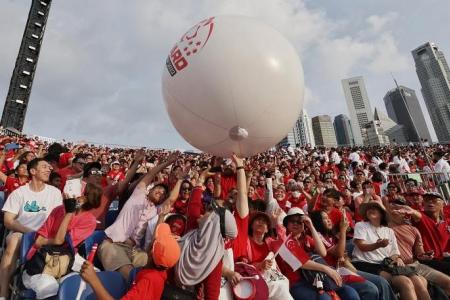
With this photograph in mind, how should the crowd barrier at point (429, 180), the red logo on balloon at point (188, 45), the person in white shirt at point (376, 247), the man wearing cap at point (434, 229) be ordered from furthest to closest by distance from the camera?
the crowd barrier at point (429, 180)
the man wearing cap at point (434, 229)
the person in white shirt at point (376, 247)
the red logo on balloon at point (188, 45)

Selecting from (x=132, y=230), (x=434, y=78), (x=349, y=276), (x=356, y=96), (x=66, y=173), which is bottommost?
(x=349, y=276)

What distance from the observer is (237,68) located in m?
2.38

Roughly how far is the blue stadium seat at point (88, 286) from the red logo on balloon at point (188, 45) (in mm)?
1846

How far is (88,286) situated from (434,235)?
422 centimetres

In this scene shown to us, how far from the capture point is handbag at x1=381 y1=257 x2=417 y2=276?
10.2ft

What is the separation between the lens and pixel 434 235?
387 cm

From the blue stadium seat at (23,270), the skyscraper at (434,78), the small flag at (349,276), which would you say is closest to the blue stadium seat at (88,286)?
the blue stadium seat at (23,270)

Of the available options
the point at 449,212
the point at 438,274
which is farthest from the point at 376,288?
the point at 449,212

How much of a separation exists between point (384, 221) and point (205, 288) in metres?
2.67

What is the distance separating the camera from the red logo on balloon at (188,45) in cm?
255

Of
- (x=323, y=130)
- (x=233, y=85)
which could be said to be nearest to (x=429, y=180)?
(x=233, y=85)

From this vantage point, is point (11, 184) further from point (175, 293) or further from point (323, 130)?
point (323, 130)

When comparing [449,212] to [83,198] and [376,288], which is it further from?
[83,198]

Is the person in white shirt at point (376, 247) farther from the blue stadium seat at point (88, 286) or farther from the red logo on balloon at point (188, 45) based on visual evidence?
the red logo on balloon at point (188, 45)
